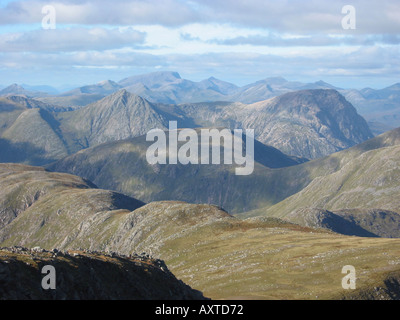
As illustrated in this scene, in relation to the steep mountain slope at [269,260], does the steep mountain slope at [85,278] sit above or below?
above

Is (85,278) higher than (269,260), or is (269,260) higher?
(85,278)

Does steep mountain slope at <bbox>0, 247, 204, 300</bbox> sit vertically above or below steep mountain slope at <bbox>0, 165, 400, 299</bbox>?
above

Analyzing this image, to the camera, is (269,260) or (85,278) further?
(269,260)

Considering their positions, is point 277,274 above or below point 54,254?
below

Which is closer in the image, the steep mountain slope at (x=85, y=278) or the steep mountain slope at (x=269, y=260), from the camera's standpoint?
the steep mountain slope at (x=85, y=278)

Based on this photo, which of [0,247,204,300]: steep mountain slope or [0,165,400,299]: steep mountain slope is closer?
[0,247,204,300]: steep mountain slope

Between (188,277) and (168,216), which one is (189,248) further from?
(168,216)

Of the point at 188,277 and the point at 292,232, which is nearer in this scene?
the point at 188,277
